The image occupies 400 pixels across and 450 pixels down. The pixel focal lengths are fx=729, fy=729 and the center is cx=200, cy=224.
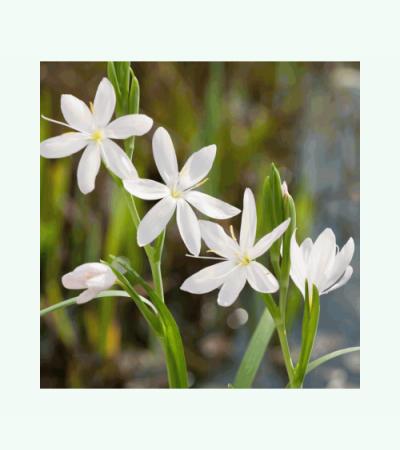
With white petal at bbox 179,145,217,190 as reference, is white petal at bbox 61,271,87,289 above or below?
below

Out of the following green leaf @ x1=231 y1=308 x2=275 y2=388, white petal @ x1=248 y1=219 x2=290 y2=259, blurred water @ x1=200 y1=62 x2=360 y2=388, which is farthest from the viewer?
blurred water @ x1=200 y1=62 x2=360 y2=388

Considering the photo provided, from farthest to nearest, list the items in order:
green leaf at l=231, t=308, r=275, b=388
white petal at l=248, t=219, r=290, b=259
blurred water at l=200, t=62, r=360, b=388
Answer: blurred water at l=200, t=62, r=360, b=388 < green leaf at l=231, t=308, r=275, b=388 < white petal at l=248, t=219, r=290, b=259

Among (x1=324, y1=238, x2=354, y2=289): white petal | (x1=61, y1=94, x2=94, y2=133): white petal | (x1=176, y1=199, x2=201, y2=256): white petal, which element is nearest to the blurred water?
(x1=324, y1=238, x2=354, y2=289): white petal

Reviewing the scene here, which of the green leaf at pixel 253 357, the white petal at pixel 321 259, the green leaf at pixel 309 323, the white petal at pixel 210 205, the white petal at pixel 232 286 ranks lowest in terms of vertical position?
the green leaf at pixel 253 357

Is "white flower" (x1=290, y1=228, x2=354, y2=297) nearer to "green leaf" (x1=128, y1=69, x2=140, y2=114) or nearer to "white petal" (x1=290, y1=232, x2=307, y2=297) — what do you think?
"white petal" (x1=290, y1=232, x2=307, y2=297)

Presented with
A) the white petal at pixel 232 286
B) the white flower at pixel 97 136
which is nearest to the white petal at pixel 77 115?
the white flower at pixel 97 136

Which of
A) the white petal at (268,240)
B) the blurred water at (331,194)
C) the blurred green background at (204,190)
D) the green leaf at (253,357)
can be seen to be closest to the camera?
the white petal at (268,240)

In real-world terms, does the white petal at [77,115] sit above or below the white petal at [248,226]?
above

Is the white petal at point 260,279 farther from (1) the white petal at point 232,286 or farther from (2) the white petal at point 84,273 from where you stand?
(2) the white petal at point 84,273
